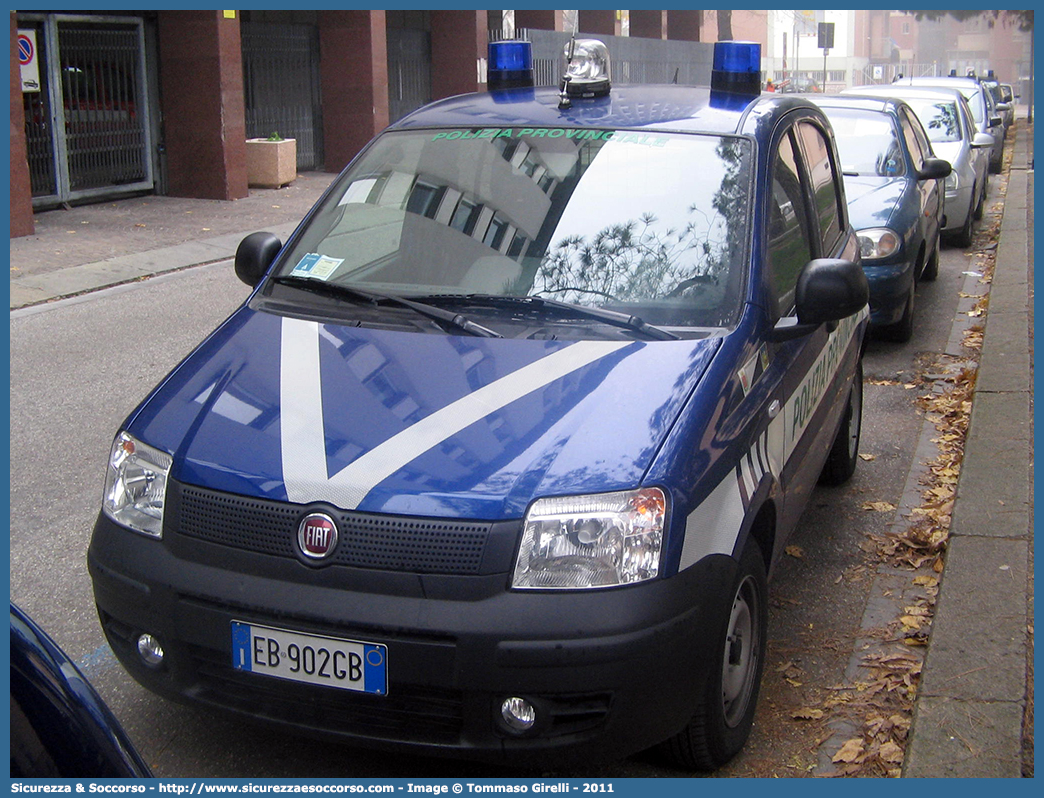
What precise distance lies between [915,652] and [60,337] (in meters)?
6.83

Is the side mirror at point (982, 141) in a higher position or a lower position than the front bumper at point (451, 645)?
higher

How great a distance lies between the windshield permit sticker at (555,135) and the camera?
4.27 meters

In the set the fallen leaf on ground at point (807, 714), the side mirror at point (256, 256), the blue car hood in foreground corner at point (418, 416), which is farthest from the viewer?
the side mirror at point (256, 256)

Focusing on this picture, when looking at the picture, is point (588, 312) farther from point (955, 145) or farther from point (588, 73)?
point (955, 145)

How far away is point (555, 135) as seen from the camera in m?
4.35

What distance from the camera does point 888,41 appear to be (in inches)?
4218

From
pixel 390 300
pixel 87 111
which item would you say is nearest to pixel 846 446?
pixel 390 300

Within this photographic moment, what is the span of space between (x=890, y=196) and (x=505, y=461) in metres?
6.87

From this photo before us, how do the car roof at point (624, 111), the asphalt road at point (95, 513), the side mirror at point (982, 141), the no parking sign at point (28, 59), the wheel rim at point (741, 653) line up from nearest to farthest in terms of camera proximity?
the wheel rim at point (741, 653) → the asphalt road at point (95, 513) → the car roof at point (624, 111) → the side mirror at point (982, 141) → the no parking sign at point (28, 59)

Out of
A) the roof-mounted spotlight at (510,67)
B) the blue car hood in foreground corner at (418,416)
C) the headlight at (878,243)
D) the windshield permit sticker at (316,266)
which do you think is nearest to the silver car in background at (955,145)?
the headlight at (878,243)

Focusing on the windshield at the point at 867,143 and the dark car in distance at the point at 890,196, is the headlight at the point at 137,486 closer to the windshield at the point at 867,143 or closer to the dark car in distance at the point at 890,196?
the dark car in distance at the point at 890,196

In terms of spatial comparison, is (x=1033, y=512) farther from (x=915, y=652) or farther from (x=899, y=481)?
(x=915, y=652)

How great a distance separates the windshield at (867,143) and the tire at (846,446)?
4.31 m

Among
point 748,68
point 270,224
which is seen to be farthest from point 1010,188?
point 748,68
